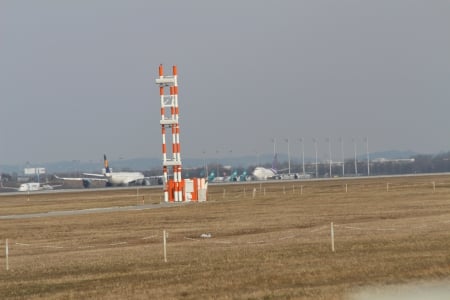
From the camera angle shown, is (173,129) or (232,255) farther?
(173,129)

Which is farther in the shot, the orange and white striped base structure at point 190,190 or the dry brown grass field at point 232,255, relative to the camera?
the orange and white striped base structure at point 190,190

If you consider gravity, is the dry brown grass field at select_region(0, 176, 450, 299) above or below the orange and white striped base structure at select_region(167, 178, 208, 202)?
below

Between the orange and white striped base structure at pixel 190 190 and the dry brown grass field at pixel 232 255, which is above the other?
the orange and white striped base structure at pixel 190 190

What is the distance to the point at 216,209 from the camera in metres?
70.1

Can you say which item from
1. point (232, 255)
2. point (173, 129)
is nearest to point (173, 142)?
point (173, 129)

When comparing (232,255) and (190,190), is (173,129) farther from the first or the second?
(232,255)

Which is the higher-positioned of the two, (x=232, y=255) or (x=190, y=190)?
(x=190, y=190)

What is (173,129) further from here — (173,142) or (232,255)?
(232,255)

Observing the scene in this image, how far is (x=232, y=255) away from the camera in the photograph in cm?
3231

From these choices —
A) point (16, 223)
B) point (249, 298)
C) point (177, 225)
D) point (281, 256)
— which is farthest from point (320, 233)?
point (16, 223)

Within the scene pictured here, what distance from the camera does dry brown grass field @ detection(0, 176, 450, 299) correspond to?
946 inches

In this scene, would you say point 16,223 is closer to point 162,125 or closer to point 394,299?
point 162,125

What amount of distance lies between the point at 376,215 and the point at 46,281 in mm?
29041

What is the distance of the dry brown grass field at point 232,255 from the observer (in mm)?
24031
